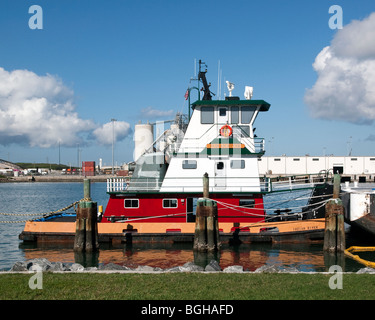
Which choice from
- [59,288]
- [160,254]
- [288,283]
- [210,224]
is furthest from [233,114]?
[59,288]

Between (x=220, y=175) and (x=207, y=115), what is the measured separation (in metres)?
3.33

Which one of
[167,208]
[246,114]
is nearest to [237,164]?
[246,114]

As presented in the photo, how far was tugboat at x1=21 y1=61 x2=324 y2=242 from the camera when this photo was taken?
66.9 feet

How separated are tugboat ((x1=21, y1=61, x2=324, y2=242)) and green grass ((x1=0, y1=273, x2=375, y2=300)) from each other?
983cm

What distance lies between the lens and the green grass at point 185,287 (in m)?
8.39

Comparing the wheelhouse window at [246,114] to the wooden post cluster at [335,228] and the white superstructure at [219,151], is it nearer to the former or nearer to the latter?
the white superstructure at [219,151]

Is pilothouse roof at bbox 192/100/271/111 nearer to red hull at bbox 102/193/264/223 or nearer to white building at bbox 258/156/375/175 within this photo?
red hull at bbox 102/193/264/223

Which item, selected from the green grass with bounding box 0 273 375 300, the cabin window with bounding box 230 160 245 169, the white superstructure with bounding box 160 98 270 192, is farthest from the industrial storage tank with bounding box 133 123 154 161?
the green grass with bounding box 0 273 375 300

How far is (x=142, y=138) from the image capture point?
2392 cm

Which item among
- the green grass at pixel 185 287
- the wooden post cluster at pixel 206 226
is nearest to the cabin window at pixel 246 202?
the wooden post cluster at pixel 206 226

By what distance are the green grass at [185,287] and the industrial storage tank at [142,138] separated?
13660mm

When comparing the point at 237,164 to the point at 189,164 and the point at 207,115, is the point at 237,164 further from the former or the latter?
the point at 207,115

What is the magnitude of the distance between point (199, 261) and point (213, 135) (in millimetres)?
7448

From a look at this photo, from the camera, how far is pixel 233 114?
21.9 meters
